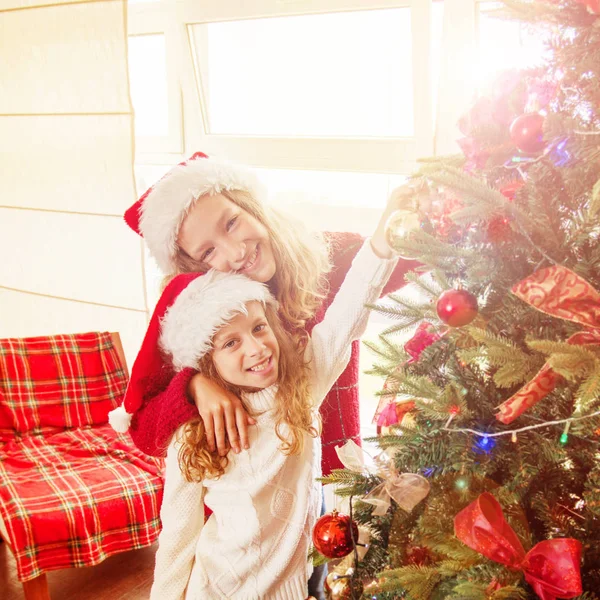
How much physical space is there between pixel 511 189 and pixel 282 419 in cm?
58

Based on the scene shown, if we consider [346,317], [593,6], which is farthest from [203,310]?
[593,6]

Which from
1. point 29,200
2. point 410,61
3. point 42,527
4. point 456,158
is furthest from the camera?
point 29,200

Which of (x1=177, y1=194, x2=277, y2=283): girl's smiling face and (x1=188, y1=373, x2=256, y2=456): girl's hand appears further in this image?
(x1=177, y1=194, x2=277, y2=283): girl's smiling face

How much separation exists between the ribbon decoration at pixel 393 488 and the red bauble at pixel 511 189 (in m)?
0.41

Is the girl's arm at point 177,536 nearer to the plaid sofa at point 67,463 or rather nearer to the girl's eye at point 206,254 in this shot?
the girl's eye at point 206,254

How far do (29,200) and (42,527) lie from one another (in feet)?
4.57

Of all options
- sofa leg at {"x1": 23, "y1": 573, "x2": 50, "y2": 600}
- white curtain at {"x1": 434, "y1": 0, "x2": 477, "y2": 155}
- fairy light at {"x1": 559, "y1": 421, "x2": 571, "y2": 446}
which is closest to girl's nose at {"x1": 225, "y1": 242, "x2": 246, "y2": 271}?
fairy light at {"x1": 559, "y1": 421, "x2": 571, "y2": 446}

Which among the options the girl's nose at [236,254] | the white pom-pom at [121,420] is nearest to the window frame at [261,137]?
the girl's nose at [236,254]

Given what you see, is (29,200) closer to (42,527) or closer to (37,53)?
(37,53)

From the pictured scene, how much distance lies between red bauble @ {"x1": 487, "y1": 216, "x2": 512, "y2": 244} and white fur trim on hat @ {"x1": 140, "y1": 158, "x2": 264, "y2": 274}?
2.14ft

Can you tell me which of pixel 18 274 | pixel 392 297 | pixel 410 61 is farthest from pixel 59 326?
pixel 392 297

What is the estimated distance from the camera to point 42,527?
5.95ft

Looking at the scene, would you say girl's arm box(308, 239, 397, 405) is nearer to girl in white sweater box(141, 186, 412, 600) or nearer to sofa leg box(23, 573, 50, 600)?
girl in white sweater box(141, 186, 412, 600)

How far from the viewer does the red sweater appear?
1.23 m
